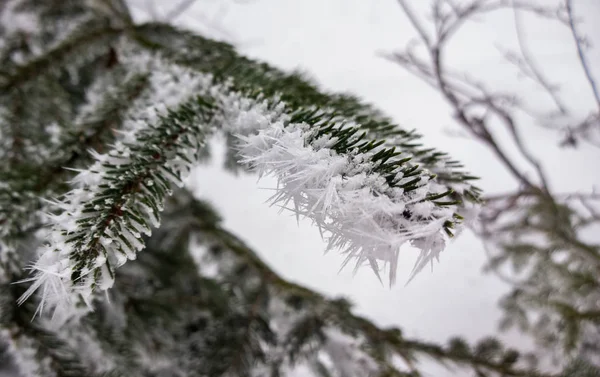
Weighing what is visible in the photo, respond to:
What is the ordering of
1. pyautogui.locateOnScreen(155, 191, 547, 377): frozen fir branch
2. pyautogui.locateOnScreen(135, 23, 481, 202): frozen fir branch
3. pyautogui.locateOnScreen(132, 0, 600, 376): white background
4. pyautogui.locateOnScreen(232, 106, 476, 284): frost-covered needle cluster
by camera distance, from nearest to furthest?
pyautogui.locateOnScreen(232, 106, 476, 284): frost-covered needle cluster, pyautogui.locateOnScreen(135, 23, 481, 202): frozen fir branch, pyautogui.locateOnScreen(155, 191, 547, 377): frozen fir branch, pyautogui.locateOnScreen(132, 0, 600, 376): white background

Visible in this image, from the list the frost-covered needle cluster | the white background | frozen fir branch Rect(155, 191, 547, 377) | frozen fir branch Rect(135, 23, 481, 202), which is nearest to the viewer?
the frost-covered needle cluster

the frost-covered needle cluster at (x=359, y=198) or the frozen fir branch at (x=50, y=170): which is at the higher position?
the frost-covered needle cluster at (x=359, y=198)

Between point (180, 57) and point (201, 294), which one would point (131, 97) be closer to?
point (180, 57)

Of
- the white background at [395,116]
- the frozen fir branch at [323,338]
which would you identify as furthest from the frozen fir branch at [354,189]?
the white background at [395,116]

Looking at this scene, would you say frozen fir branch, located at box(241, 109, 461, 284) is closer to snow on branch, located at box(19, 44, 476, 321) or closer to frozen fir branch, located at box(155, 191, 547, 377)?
snow on branch, located at box(19, 44, 476, 321)

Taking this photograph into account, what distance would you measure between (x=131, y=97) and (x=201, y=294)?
36.9 inches

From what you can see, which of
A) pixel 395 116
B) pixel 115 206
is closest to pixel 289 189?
pixel 115 206

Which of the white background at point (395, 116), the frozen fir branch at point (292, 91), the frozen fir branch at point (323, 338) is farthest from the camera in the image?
the white background at point (395, 116)

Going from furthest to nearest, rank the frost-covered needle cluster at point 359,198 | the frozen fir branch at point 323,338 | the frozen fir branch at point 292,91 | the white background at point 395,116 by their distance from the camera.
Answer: the white background at point 395,116, the frozen fir branch at point 323,338, the frozen fir branch at point 292,91, the frost-covered needle cluster at point 359,198

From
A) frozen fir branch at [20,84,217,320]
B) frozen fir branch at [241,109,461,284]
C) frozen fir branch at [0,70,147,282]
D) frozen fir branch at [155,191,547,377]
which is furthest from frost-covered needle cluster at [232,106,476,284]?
frozen fir branch at [155,191,547,377]

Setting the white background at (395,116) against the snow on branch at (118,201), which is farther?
the white background at (395,116)

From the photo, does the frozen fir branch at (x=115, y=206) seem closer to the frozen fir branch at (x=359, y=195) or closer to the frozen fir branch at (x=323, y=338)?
the frozen fir branch at (x=359, y=195)

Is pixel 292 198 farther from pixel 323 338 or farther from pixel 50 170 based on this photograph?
pixel 323 338

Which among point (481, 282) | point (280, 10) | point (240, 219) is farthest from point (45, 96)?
point (280, 10)
